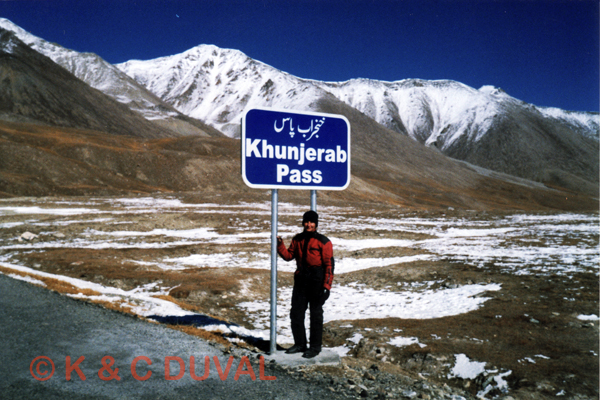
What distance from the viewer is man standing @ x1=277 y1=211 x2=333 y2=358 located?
21.7ft

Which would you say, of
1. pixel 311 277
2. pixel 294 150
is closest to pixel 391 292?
pixel 311 277

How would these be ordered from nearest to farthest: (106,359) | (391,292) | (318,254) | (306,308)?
(106,359) → (318,254) → (306,308) → (391,292)

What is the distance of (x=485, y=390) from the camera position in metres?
7.52

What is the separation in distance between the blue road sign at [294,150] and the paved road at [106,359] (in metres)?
2.57

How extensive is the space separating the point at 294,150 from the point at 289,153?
0.10m

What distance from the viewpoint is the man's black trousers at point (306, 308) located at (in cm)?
666

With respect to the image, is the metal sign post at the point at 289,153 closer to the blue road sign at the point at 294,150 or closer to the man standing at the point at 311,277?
→ the blue road sign at the point at 294,150

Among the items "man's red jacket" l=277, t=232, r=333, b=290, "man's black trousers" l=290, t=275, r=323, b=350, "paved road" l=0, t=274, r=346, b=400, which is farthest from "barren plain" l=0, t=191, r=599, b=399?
"man's red jacket" l=277, t=232, r=333, b=290

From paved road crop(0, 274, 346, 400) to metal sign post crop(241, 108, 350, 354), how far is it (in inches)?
55.9

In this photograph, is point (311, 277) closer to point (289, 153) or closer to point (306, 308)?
point (306, 308)

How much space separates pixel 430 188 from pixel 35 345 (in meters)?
124

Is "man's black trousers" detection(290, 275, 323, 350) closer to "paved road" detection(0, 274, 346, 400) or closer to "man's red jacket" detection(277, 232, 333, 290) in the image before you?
"man's red jacket" detection(277, 232, 333, 290)

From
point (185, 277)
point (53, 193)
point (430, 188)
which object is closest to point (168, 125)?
point (430, 188)

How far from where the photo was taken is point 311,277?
6.64 meters
